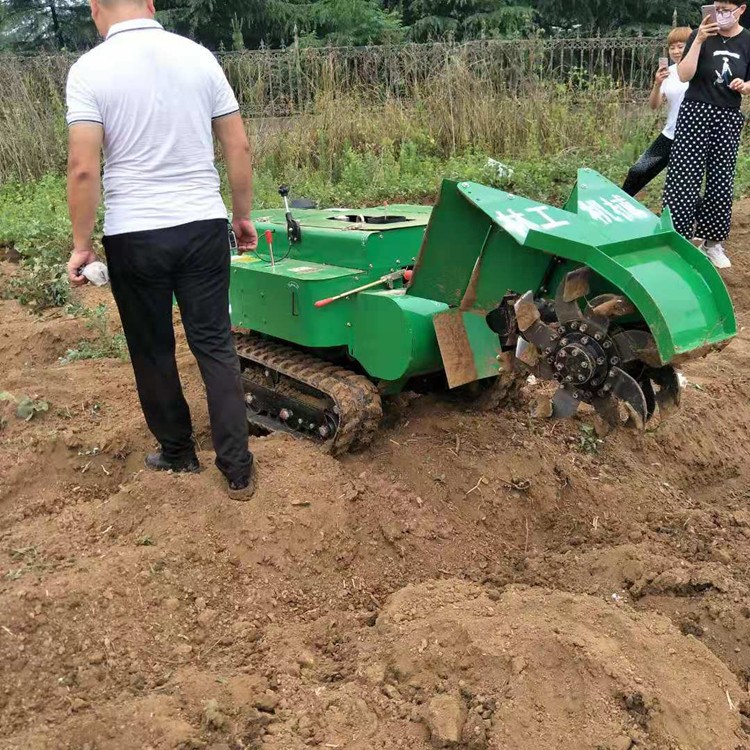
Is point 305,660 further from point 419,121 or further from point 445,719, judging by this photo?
point 419,121

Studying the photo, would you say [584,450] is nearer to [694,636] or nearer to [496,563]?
[496,563]

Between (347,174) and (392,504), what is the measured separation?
22.4 feet

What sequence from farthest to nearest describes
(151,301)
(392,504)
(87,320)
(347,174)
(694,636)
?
(347,174), (87,320), (392,504), (151,301), (694,636)

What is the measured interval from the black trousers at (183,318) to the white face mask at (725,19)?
4.47 meters

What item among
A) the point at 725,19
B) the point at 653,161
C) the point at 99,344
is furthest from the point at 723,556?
the point at 653,161

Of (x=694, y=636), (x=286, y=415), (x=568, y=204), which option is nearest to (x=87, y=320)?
(x=286, y=415)

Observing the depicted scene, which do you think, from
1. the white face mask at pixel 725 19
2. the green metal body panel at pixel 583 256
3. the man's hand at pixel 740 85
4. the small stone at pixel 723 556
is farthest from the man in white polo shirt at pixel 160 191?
the man's hand at pixel 740 85

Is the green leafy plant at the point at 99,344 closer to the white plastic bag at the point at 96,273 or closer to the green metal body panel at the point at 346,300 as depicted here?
the green metal body panel at the point at 346,300

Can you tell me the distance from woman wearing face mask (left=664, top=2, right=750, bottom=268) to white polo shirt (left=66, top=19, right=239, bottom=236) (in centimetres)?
421

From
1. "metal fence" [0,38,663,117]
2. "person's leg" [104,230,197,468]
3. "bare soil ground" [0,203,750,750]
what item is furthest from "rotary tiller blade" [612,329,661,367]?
"metal fence" [0,38,663,117]

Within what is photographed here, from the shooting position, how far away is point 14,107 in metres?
11.5

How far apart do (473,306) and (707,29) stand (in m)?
3.90

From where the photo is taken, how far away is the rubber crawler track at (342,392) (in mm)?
3980

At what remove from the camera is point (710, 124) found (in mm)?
6602
